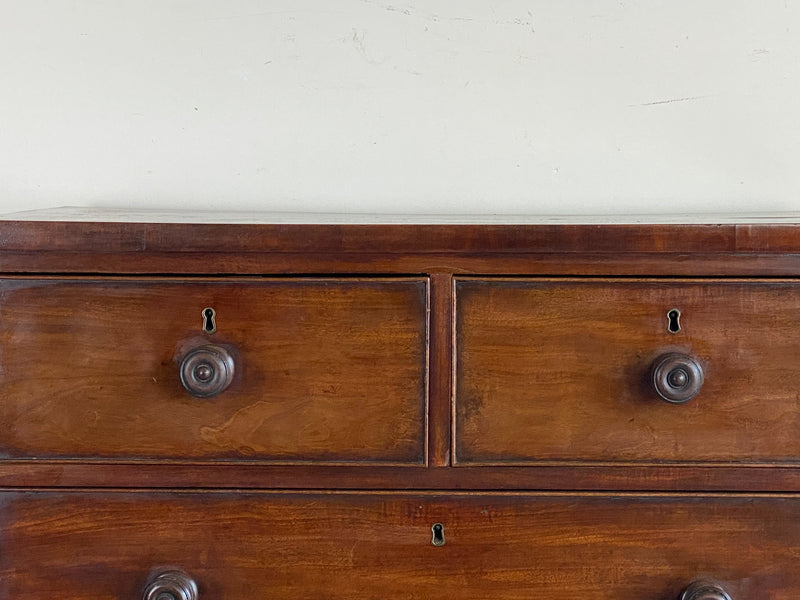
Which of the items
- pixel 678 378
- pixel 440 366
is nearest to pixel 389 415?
pixel 440 366

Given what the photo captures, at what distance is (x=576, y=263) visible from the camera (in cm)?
85

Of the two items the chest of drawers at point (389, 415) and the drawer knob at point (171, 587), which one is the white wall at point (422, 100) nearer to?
the chest of drawers at point (389, 415)

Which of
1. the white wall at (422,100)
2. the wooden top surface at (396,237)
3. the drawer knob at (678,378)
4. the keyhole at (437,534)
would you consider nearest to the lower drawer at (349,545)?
the keyhole at (437,534)

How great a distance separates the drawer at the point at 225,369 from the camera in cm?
86

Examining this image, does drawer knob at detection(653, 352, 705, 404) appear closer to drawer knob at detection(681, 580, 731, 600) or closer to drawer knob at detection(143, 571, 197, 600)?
drawer knob at detection(681, 580, 731, 600)

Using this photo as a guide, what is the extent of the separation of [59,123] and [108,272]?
0.61m

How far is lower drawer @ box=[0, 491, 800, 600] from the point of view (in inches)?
34.4

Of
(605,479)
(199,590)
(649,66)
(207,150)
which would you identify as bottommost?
(199,590)

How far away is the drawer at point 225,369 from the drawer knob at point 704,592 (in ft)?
1.01

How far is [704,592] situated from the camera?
2.80 feet

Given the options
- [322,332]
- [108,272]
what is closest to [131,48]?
[108,272]

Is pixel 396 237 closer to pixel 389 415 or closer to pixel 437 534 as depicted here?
pixel 389 415

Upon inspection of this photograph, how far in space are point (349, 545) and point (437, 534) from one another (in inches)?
3.6

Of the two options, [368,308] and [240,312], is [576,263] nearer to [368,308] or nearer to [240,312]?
[368,308]
